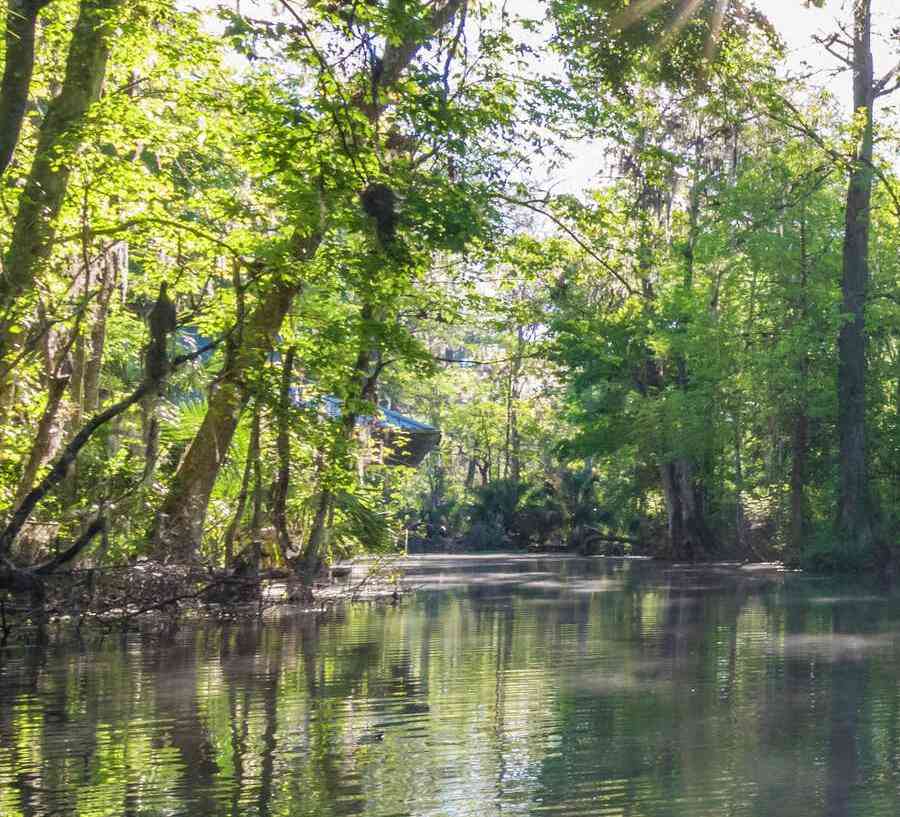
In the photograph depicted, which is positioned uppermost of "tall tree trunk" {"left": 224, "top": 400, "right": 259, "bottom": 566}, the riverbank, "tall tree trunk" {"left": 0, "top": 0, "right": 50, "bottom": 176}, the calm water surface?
"tall tree trunk" {"left": 0, "top": 0, "right": 50, "bottom": 176}

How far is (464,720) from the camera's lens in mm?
9000

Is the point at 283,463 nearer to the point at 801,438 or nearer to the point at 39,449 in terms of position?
the point at 39,449

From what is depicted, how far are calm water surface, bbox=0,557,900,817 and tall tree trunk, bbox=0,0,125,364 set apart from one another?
12.6ft

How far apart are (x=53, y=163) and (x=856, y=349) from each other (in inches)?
837

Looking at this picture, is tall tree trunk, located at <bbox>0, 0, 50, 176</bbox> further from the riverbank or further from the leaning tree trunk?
the leaning tree trunk

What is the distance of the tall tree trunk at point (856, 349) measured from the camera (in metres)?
29.0

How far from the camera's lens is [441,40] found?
42.2ft

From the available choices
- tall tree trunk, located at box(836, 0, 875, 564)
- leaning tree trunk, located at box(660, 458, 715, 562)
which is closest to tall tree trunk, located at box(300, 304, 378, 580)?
tall tree trunk, located at box(836, 0, 875, 564)

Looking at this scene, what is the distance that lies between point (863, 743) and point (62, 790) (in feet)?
15.4

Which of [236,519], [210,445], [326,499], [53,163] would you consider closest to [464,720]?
[53,163]

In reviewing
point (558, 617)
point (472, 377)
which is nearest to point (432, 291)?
point (558, 617)

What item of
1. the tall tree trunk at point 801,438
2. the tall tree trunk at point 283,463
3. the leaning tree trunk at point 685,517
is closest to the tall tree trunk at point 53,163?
the tall tree trunk at point 283,463

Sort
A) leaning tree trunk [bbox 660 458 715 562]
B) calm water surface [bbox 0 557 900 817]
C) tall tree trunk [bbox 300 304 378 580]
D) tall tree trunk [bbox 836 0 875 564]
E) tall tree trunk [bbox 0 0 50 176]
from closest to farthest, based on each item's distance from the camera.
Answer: calm water surface [bbox 0 557 900 817] → tall tree trunk [bbox 0 0 50 176] → tall tree trunk [bbox 300 304 378 580] → tall tree trunk [bbox 836 0 875 564] → leaning tree trunk [bbox 660 458 715 562]

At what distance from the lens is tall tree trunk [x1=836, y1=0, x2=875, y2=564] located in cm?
2900
